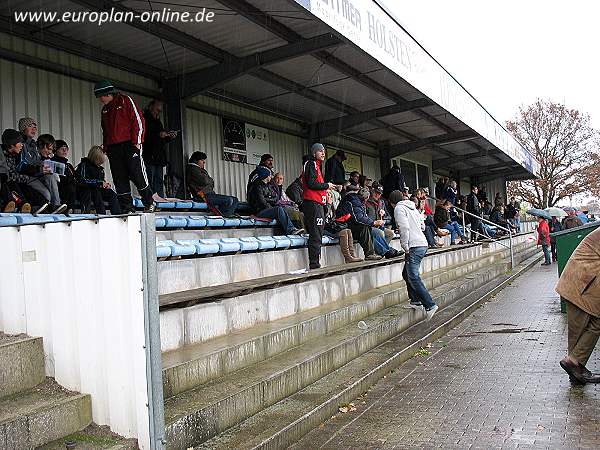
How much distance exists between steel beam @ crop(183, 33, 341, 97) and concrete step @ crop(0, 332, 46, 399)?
712 centimetres

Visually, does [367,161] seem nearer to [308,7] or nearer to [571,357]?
[308,7]

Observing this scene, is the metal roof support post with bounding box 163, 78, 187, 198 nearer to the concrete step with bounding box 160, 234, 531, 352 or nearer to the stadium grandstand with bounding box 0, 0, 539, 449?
the stadium grandstand with bounding box 0, 0, 539, 449

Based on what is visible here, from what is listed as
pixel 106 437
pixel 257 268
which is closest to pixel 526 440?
pixel 106 437

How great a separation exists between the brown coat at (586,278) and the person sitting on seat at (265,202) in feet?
15.2

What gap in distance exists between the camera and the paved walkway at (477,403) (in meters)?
4.39

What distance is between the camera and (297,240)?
908 centimetres

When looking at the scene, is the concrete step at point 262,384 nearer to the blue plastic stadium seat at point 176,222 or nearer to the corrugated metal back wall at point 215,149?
the blue plastic stadium seat at point 176,222

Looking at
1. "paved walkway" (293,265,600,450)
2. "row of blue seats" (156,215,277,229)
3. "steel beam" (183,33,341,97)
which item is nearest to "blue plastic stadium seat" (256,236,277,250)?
"row of blue seats" (156,215,277,229)

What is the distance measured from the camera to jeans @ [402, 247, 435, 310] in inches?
341

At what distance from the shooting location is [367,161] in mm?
20281

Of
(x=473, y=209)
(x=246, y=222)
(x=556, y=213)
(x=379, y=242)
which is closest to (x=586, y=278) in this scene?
(x=246, y=222)

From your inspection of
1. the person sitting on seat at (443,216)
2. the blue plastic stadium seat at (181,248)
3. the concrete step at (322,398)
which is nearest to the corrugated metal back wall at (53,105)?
the blue plastic stadium seat at (181,248)

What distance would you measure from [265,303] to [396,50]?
22.5ft

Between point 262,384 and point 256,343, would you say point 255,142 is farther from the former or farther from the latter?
point 262,384
